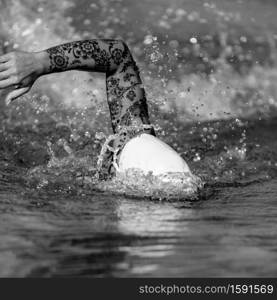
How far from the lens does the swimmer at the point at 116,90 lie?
5.06 metres

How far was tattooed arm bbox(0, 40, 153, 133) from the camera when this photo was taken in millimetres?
5254

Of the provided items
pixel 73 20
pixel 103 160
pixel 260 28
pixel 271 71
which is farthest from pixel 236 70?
pixel 103 160

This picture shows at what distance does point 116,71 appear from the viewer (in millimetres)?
5953

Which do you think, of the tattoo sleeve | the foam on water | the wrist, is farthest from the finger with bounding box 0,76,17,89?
the foam on water

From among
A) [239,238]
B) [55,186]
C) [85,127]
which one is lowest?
[239,238]

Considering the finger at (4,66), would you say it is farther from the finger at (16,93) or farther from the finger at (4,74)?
the finger at (16,93)

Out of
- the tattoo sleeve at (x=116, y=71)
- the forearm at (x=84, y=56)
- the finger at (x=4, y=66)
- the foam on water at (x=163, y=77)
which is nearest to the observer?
the finger at (x=4, y=66)

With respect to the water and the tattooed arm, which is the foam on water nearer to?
the water

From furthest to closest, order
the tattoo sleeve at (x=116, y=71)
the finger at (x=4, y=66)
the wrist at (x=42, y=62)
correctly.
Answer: the tattoo sleeve at (x=116, y=71) → the wrist at (x=42, y=62) → the finger at (x=4, y=66)

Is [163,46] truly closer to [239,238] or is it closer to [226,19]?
[226,19]

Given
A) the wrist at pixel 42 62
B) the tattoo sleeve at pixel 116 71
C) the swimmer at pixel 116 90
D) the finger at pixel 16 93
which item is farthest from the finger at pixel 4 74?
the tattoo sleeve at pixel 116 71

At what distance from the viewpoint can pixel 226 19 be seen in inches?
492

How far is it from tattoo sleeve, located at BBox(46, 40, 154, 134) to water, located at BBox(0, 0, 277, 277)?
58 centimetres

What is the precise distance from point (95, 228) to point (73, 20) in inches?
301
